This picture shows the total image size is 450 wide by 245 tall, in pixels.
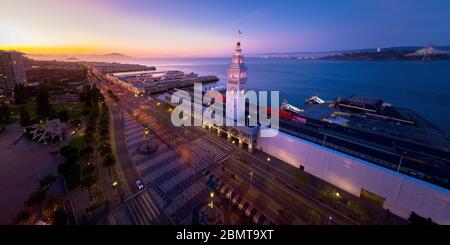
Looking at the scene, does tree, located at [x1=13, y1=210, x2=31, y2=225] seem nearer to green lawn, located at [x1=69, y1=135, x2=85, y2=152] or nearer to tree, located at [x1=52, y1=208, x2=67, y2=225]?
tree, located at [x1=52, y1=208, x2=67, y2=225]

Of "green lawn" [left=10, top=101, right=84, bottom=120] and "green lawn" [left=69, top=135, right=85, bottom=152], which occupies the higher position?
"green lawn" [left=10, top=101, right=84, bottom=120]

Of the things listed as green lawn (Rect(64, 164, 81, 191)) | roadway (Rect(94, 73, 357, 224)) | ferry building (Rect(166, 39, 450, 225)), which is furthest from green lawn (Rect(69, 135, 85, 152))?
ferry building (Rect(166, 39, 450, 225))

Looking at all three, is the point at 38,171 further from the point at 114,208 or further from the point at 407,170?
the point at 407,170

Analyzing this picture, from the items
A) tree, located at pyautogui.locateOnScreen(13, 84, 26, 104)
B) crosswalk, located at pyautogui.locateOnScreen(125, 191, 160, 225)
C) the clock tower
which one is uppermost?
the clock tower

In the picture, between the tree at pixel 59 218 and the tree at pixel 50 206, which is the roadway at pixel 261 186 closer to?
the tree at pixel 50 206

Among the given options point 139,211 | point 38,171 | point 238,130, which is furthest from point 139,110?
point 139,211
